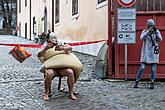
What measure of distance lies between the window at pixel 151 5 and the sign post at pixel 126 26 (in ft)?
1.92

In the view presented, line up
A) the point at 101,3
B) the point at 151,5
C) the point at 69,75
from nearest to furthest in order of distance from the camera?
the point at 69,75 < the point at 151,5 < the point at 101,3

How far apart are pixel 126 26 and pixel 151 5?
1012 millimetres

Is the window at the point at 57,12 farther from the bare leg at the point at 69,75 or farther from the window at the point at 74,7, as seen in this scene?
the bare leg at the point at 69,75

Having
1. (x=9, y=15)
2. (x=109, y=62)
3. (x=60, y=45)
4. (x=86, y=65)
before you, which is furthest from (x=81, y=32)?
(x=9, y=15)

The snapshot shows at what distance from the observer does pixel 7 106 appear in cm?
948

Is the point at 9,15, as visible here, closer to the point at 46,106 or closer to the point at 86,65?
the point at 86,65

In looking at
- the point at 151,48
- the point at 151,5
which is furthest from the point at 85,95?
the point at 151,5

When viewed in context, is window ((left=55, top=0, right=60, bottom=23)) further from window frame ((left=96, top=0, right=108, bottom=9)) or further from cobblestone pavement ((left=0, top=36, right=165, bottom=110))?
cobblestone pavement ((left=0, top=36, right=165, bottom=110))

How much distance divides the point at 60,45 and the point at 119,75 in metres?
3.41

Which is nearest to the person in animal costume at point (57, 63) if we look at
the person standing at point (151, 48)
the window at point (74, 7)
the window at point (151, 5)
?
the person standing at point (151, 48)

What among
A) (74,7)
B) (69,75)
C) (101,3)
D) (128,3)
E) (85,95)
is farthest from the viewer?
(74,7)

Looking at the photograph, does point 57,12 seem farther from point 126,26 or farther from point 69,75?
point 69,75

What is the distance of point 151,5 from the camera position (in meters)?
13.4

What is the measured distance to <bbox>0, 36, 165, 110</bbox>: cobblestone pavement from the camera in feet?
31.1
